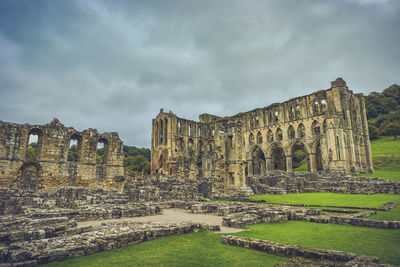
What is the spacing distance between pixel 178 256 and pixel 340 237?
13.0ft

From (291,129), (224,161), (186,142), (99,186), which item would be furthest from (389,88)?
(99,186)

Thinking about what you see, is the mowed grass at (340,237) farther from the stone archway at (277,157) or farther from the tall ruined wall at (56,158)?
the stone archway at (277,157)

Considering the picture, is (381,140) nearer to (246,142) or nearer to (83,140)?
(246,142)

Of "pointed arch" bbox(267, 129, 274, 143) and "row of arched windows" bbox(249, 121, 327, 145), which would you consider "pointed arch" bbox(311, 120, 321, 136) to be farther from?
"pointed arch" bbox(267, 129, 274, 143)

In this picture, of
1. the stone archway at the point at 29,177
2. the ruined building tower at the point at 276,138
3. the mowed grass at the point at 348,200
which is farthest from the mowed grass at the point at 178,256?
the stone archway at the point at 29,177

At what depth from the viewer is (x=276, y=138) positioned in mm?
41094

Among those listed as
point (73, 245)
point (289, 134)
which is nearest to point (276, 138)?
point (289, 134)

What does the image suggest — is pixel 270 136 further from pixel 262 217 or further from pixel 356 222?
pixel 356 222

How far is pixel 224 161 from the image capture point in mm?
20141

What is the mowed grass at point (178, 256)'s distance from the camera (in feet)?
14.1

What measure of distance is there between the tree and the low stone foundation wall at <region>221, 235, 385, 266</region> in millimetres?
53296

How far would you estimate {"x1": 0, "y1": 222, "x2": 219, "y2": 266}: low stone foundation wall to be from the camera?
13.8 feet

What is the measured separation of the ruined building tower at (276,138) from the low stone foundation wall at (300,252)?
14.1 meters

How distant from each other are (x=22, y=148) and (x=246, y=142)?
34.8 meters
